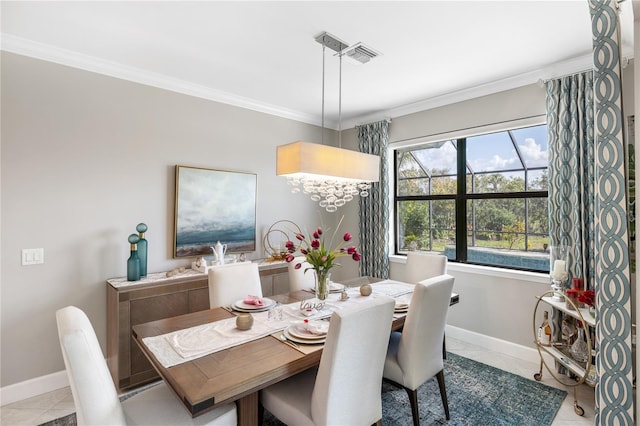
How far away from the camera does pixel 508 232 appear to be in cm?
335

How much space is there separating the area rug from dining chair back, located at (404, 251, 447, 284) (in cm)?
86

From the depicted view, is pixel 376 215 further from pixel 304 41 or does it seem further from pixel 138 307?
pixel 138 307

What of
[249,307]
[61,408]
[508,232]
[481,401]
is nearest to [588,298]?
[508,232]

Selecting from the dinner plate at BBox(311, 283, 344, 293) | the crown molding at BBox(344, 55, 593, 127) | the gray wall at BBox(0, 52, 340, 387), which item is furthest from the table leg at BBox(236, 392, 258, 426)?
the crown molding at BBox(344, 55, 593, 127)

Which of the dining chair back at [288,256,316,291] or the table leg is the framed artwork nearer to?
the dining chair back at [288,256,316,291]

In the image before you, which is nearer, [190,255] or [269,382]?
[269,382]

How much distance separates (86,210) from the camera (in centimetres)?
273

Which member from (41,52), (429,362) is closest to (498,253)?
(429,362)

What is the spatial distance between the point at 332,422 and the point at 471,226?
2.84m

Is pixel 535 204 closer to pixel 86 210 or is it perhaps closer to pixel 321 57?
pixel 321 57

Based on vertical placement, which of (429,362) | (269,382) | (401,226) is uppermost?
(401,226)

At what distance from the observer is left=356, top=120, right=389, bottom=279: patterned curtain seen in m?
4.14

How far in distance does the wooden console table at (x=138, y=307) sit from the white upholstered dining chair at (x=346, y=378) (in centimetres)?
143

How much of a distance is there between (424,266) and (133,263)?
2665mm
